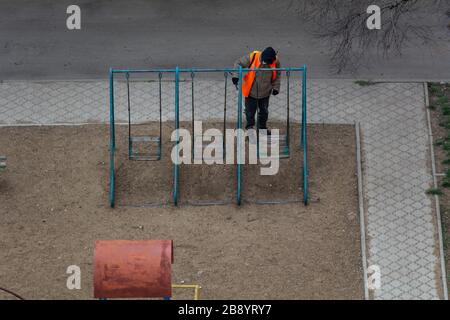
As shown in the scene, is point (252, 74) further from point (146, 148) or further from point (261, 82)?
point (146, 148)

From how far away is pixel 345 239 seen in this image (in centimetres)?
1709

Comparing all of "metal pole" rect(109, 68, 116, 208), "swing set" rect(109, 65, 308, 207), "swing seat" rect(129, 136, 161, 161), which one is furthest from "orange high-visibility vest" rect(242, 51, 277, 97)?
"metal pole" rect(109, 68, 116, 208)

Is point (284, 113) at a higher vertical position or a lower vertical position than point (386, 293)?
higher

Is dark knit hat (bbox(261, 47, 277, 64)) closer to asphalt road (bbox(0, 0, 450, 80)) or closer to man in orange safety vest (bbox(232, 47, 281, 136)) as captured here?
man in orange safety vest (bbox(232, 47, 281, 136))

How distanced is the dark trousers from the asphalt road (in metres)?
1.59

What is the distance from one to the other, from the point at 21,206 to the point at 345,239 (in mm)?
4228

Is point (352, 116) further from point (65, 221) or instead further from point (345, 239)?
point (65, 221)

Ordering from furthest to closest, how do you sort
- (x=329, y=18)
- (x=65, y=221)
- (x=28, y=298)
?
(x=329, y=18) → (x=65, y=221) → (x=28, y=298)

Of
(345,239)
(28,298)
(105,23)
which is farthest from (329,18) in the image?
(28,298)

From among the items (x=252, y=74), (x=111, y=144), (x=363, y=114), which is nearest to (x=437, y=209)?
(x=363, y=114)

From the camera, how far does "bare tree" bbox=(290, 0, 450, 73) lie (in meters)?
19.7

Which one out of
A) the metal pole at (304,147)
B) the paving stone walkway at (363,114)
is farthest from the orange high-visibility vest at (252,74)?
the paving stone walkway at (363,114)

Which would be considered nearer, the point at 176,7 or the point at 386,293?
the point at 386,293

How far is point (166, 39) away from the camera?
799 inches
